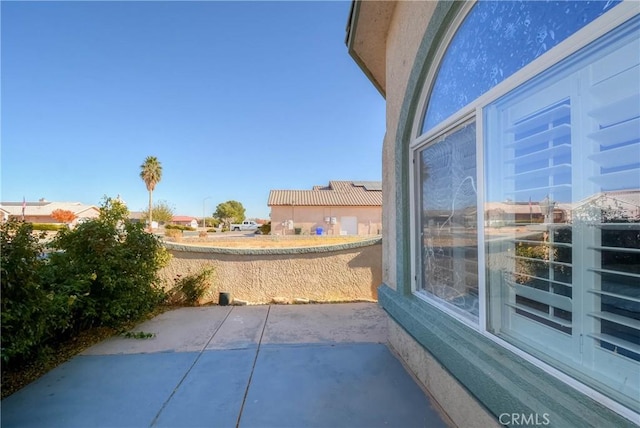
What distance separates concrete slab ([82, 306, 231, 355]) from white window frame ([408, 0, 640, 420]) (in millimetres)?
3597

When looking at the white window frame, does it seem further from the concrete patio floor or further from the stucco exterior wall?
the concrete patio floor

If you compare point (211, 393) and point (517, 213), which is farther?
point (211, 393)

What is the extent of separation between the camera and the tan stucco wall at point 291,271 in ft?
23.0

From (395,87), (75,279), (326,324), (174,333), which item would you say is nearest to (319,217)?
(326,324)

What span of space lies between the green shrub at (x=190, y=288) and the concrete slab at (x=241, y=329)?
3.17 ft

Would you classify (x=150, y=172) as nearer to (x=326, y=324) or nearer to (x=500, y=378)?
(x=326, y=324)

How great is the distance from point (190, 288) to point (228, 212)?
223 ft

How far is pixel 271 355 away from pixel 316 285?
10.1 ft

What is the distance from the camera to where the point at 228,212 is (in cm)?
7200

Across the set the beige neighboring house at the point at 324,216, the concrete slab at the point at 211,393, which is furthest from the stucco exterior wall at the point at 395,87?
the beige neighboring house at the point at 324,216

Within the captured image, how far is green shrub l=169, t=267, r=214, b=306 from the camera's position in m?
6.84

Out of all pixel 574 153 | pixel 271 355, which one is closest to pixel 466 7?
pixel 574 153

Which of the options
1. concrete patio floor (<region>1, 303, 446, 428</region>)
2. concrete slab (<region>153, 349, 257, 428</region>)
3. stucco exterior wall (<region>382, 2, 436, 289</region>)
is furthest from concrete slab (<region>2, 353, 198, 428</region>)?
stucco exterior wall (<region>382, 2, 436, 289</region>)

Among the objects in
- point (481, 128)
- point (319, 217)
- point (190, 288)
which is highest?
point (481, 128)
